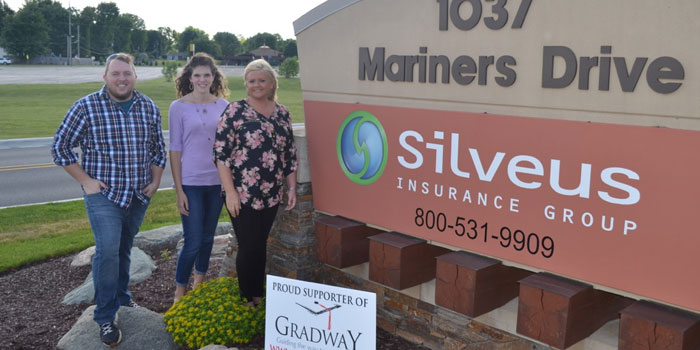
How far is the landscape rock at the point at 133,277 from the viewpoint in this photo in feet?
17.3

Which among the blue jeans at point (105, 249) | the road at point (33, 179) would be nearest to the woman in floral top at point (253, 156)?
the blue jeans at point (105, 249)

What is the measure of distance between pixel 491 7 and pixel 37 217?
7.15 m

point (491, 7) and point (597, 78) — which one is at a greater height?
point (491, 7)

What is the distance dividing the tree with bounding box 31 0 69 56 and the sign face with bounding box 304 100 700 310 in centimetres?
9418

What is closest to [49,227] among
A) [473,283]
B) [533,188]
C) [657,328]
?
[473,283]

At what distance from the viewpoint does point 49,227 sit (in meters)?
8.01

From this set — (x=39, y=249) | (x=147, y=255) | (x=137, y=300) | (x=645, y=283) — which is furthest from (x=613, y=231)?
(x=39, y=249)

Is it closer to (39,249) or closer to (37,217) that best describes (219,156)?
(39,249)

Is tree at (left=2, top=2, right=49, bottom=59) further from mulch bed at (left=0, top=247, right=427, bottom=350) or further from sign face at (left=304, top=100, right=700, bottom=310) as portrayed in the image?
sign face at (left=304, top=100, right=700, bottom=310)

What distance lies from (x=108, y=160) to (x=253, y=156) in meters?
0.92

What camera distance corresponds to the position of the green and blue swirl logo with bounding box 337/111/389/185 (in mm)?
4242

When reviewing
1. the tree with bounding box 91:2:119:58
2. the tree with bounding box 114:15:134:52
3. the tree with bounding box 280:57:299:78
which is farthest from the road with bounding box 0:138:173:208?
the tree with bounding box 114:15:134:52

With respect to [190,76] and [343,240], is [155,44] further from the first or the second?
[343,240]

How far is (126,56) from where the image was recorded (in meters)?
4.30
